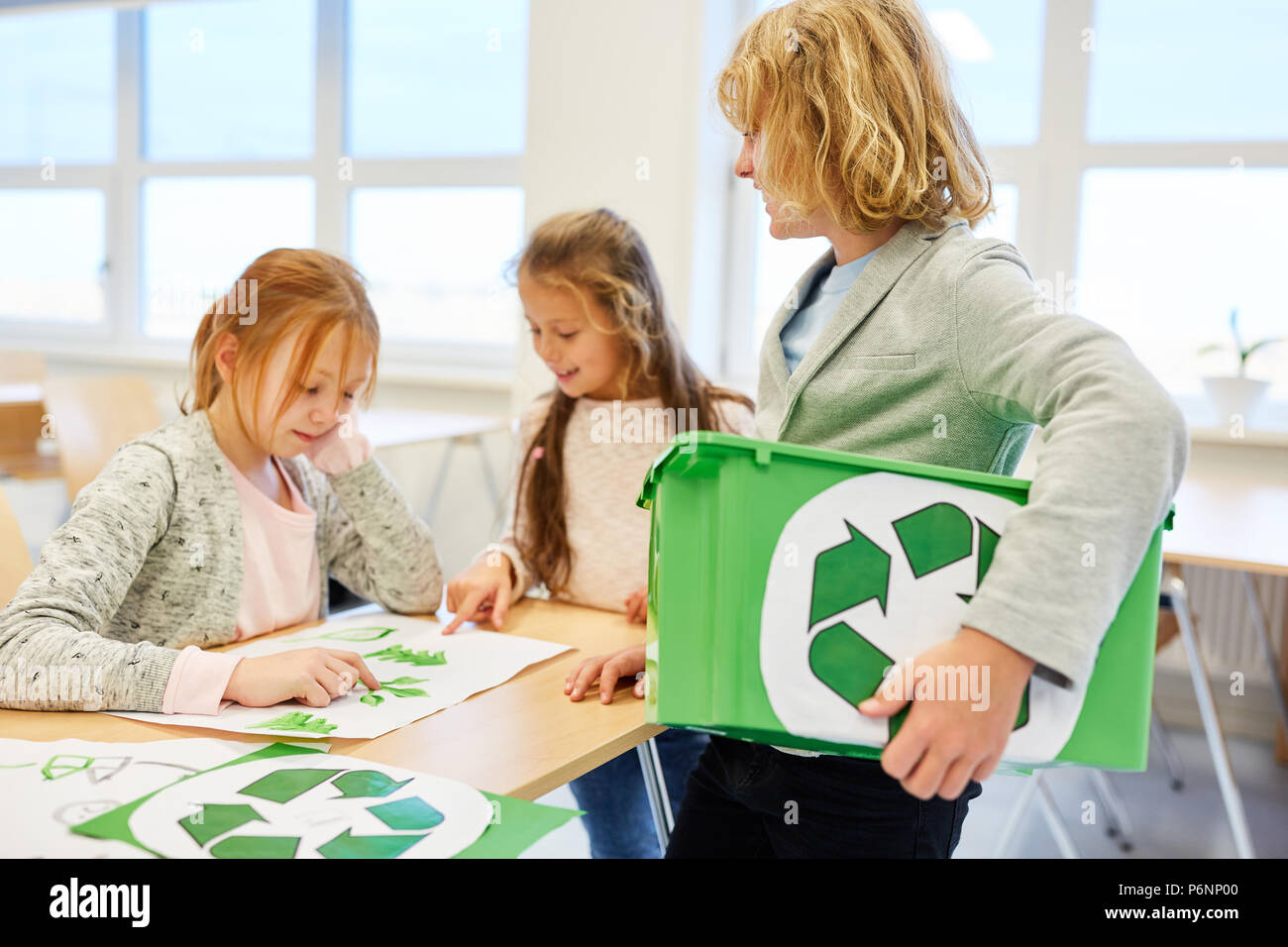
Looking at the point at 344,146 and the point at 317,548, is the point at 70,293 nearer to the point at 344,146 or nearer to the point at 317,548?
the point at 344,146

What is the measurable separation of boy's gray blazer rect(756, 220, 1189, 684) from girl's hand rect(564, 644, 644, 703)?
9.6 inches

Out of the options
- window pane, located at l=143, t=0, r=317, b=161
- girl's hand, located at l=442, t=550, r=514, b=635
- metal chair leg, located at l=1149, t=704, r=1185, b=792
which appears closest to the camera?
girl's hand, located at l=442, t=550, r=514, b=635

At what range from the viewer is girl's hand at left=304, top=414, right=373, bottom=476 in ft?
4.29

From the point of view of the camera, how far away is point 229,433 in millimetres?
1205

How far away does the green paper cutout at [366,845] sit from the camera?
2.20 feet

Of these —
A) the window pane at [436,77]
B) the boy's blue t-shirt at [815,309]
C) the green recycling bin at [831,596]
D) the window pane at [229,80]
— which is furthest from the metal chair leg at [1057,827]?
the window pane at [229,80]

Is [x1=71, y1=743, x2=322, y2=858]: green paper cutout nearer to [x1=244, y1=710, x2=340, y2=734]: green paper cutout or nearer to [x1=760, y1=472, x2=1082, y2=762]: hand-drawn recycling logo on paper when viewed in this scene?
[x1=244, y1=710, x2=340, y2=734]: green paper cutout

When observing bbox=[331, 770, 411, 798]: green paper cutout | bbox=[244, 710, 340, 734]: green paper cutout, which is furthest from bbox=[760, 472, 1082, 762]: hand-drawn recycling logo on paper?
bbox=[244, 710, 340, 734]: green paper cutout

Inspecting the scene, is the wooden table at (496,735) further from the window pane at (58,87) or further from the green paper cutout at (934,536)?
the window pane at (58,87)

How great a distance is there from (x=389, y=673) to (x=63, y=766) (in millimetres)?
309

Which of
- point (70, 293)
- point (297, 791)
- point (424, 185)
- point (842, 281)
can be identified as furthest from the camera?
point (70, 293)

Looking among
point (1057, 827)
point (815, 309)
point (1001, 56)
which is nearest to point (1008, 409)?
point (815, 309)
